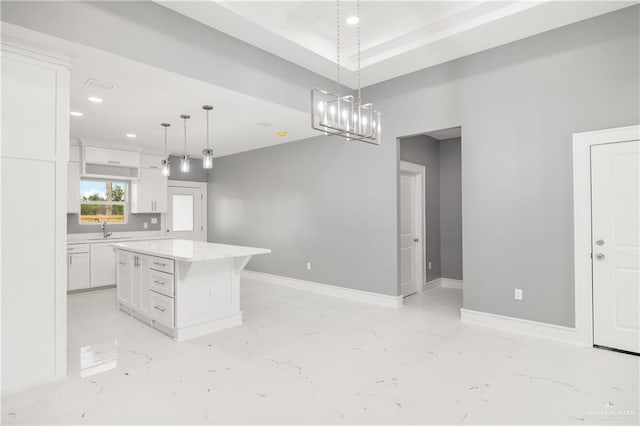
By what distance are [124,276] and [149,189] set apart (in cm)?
265

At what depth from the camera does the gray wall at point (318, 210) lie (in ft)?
16.3

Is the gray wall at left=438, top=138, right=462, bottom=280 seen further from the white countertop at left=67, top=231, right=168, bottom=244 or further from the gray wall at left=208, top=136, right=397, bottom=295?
the white countertop at left=67, top=231, right=168, bottom=244

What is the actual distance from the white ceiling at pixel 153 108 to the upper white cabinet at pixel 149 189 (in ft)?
1.04

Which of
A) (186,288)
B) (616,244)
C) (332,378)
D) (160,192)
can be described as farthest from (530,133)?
(160,192)

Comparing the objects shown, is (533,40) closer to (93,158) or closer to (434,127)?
(434,127)

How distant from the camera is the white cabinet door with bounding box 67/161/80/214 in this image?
5797 mm

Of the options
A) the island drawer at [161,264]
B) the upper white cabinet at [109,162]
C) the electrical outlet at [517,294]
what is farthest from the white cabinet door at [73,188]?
the electrical outlet at [517,294]

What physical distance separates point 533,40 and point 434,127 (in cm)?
129

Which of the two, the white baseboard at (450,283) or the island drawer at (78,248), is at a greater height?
the island drawer at (78,248)

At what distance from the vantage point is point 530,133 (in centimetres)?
367

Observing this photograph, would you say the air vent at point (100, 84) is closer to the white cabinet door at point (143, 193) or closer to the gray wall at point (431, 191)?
the white cabinet door at point (143, 193)

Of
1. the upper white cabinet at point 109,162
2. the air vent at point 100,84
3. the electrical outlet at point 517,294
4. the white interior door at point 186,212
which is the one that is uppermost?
the air vent at point 100,84

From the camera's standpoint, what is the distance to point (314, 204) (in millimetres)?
5789

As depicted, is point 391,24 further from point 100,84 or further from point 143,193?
point 143,193
